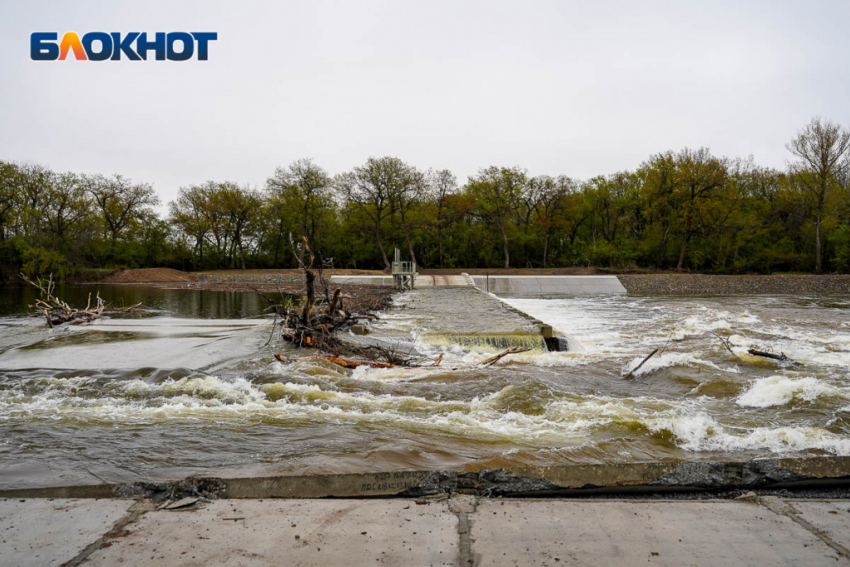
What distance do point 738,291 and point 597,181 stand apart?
24.1 metres

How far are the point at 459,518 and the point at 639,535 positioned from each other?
1004 mm

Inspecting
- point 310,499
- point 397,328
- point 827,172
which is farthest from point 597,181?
point 310,499

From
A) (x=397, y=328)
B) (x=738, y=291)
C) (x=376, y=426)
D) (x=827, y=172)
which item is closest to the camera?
(x=376, y=426)

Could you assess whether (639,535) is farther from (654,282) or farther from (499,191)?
(499,191)

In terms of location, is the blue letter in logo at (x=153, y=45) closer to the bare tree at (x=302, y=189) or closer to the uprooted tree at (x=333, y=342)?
the uprooted tree at (x=333, y=342)

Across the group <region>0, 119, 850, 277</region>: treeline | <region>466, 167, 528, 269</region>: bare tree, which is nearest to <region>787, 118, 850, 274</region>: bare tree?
<region>0, 119, 850, 277</region>: treeline

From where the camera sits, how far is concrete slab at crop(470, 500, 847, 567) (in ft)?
8.48

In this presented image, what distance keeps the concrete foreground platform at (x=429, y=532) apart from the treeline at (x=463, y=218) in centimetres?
4537

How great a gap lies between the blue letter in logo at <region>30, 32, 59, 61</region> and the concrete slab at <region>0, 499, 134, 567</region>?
17.3m

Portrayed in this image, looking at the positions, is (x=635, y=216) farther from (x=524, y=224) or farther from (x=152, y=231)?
(x=152, y=231)

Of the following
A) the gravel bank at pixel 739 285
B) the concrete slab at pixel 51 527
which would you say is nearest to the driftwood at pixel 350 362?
the concrete slab at pixel 51 527

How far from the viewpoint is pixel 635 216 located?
187 ft

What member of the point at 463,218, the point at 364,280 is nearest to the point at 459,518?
the point at 364,280

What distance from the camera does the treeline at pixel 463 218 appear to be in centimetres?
4394
